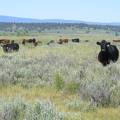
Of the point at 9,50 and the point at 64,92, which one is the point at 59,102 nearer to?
the point at 64,92

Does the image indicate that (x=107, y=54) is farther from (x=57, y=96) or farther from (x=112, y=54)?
(x=57, y=96)

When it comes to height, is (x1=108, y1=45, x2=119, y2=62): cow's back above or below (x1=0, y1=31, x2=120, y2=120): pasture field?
below

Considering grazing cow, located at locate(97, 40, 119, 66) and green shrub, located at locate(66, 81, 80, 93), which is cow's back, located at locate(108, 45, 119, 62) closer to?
grazing cow, located at locate(97, 40, 119, 66)

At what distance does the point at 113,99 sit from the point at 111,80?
7.36ft

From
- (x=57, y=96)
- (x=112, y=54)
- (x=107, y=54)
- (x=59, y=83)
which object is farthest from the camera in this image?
(x=112, y=54)

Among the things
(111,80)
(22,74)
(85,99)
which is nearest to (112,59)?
(22,74)

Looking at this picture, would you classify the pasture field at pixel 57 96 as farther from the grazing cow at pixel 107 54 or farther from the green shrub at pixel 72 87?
the grazing cow at pixel 107 54

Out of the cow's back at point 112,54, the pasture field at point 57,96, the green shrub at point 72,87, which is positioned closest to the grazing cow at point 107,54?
the cow's back at point 112,54

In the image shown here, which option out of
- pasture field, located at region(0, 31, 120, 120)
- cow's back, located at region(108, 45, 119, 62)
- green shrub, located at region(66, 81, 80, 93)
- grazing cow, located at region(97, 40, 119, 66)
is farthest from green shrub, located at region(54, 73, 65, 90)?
cow's back, located at region(108, 45, 119, 62)

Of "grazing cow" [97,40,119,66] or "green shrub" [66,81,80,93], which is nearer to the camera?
"green shrub" [66,81,80,93]

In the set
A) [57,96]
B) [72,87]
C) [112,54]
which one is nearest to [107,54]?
[112,54]

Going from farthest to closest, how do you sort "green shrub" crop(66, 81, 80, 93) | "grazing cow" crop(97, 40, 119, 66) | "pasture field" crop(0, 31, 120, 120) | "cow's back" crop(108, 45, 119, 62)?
"cow's back" crop(108, 45, 119, 62) < "grazing cow" crop(97, 40, 119, 66) < "green shrub" crop(66, 81, 80, 93) < "pasture field" crop(0, 31, 120, 120)

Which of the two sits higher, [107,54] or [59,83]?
[59,83]

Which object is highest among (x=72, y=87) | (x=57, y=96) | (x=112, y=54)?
(x=72, y=87)
